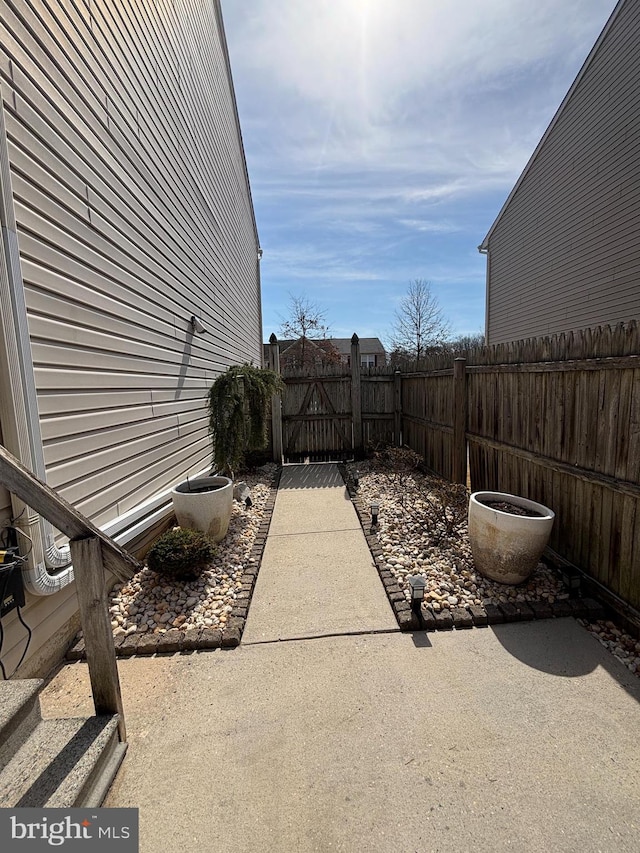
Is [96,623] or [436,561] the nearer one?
[96,623]

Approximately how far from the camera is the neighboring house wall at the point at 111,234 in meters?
2.22

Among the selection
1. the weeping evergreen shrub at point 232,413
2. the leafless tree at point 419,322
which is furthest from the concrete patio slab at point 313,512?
the leafless tree at point 419,322

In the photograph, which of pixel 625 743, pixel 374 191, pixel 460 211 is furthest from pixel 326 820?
pixel 460 211

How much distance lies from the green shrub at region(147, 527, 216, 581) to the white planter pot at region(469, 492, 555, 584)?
218 cm

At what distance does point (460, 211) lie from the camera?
1123cm

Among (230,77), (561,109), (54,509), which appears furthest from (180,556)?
(561,109)

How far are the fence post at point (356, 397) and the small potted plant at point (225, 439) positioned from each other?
2.26m

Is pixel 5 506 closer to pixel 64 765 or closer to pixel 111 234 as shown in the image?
pixel 64 765

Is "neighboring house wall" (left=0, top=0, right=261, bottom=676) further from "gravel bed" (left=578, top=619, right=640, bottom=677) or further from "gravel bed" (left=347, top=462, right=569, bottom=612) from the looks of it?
"gravel bed" (left=578, top=619, right=640, bottom=677)

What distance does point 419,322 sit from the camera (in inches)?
834

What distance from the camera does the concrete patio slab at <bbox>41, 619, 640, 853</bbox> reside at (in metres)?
1.39

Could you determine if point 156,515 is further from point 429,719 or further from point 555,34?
point 555,34

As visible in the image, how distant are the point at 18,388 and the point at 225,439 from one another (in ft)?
8.80

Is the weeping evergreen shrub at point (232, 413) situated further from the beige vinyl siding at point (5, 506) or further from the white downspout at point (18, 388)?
the beige vinyl siding at point (5, 506)
